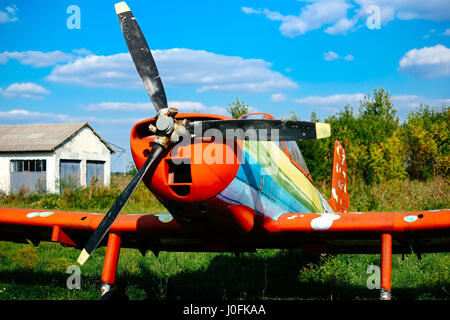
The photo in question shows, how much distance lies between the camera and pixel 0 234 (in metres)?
7.45

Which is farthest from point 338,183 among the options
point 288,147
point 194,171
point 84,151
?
point 84,151

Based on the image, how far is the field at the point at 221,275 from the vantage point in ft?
22.1

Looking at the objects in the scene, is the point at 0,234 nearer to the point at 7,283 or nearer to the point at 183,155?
the point at 7,283

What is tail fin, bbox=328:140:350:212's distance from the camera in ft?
32.5

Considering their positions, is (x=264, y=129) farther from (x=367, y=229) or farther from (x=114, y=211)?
(x=367, y=229)

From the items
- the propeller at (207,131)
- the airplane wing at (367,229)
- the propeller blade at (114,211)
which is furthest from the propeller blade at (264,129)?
the airplane wing at (367,229)

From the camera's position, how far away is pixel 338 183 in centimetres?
1047

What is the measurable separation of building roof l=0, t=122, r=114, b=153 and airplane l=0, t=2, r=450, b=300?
70.5 feet

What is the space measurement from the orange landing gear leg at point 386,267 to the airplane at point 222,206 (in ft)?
0.04

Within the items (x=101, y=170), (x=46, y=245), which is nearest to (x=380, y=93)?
(x=101, y=170)

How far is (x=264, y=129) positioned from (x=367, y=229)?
6.90 ft

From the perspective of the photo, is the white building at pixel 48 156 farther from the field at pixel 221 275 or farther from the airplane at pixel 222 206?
the airplane at pixel 222 206

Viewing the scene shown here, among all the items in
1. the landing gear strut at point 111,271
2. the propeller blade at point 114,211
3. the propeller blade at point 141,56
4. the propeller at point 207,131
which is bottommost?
the landing gear strut at point 111,271

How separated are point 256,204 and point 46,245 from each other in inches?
300
